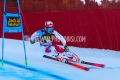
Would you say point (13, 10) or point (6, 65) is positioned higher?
point (13, 10)

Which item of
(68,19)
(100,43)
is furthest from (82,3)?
(100,43)

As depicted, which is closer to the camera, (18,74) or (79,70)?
(18,74)

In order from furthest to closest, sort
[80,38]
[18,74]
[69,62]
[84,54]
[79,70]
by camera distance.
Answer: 1. [80,38]
2. [84,54]
3. [69,62]
4. [79,70]
5. [18,74]

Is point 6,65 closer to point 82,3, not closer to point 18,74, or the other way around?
point 18,74

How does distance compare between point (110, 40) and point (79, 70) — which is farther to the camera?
point (110, 40)

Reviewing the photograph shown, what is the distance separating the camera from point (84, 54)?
24.3 ft

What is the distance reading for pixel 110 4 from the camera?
7.83m

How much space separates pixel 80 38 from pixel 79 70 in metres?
2.96

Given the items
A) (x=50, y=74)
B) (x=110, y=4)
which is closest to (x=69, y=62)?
(x=50, y=74)

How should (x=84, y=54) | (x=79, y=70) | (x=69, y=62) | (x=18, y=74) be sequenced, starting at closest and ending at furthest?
(x=18, y=74), (x=79, y=70), (x=69, y=62), (x=84, y=54)

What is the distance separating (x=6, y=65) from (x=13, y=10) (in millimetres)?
3548

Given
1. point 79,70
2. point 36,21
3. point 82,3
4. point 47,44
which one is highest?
point 82,3

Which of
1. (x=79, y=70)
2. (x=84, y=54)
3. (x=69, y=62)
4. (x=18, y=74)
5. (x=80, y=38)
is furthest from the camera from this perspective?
(x=80, y=38)

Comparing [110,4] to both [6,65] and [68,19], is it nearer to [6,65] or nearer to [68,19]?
[68,19]
